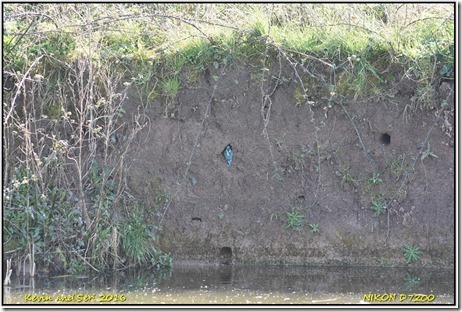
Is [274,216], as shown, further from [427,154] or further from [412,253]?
[427,154]

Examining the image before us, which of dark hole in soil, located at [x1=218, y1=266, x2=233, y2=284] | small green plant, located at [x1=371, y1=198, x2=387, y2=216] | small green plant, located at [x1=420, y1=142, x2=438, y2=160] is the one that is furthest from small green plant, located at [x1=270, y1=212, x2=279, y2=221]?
small green plant, located at [x1=420, y1=142, x2=438, y2=160]

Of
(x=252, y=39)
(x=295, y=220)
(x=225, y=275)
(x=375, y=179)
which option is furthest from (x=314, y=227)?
(x=252, y=39)

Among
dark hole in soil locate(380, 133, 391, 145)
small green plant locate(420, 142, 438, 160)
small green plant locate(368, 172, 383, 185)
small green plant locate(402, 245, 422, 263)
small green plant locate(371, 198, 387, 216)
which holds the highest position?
dark hole in soil locate(380, 133, 391, 145)

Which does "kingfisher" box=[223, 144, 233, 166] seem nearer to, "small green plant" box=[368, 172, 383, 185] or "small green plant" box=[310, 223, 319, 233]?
"small green plant" box=[310, 223, 319, 233]

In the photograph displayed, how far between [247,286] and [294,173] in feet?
5.25

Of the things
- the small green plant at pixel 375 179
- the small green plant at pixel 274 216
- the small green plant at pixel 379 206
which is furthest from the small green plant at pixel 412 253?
the small green plant at pixel 274 216

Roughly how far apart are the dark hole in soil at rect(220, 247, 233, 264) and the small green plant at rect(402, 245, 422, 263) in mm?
1760

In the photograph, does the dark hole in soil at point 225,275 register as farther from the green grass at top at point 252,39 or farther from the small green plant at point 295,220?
the green grass at top at point 252,39

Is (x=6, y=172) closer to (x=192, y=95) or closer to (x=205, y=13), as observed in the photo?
(x=192, y=95)

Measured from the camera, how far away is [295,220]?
9312mm

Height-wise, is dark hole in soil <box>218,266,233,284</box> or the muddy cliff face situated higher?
the muddy cliff face

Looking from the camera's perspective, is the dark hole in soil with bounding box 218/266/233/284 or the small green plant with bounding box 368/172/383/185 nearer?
the dark hole in soil with bounding box 218/266/233/284

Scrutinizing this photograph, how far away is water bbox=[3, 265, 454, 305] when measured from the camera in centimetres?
783

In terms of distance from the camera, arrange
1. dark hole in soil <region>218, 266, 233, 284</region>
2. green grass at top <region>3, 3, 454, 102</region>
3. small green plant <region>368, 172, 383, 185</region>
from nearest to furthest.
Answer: dark hole in soil <region>218, 266, 233, 284</region>, small green plant <region>368, 172, 383, 185</region>, green grass at top <region>3, 3, 454, 102</region>
